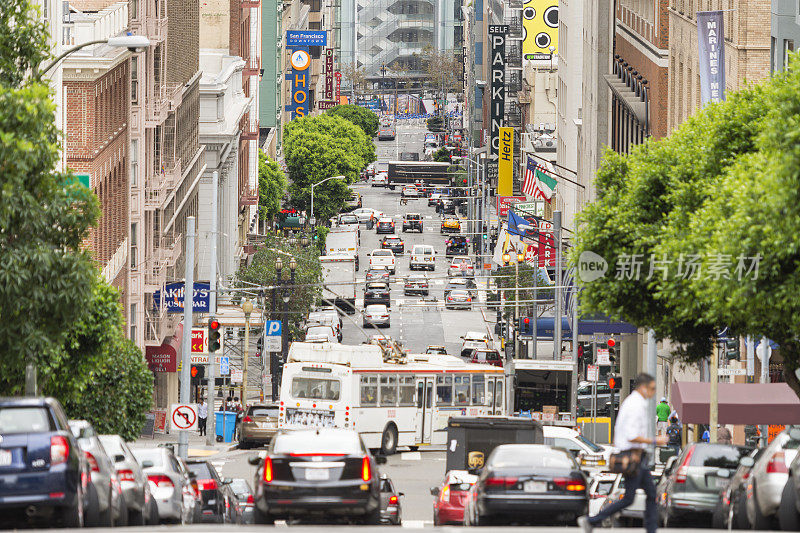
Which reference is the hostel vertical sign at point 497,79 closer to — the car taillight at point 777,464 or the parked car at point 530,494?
the parked car at point 530,494

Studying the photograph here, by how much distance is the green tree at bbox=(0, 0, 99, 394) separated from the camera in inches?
819

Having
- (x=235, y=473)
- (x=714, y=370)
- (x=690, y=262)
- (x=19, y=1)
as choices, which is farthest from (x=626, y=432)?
(x=235, y=473)

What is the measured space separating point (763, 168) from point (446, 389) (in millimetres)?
26963

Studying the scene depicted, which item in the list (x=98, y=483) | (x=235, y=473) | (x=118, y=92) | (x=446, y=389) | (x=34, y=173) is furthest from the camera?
(x=118, y=92)

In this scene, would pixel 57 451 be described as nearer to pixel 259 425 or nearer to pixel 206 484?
pixel 206 484

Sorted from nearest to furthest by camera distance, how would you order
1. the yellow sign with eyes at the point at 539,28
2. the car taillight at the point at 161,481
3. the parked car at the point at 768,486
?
the parked car at the point at 768,486 → the car taillight at the point at 161,481 → the yellow sign with eyes at the point at 539,28

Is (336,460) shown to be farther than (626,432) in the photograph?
Yes

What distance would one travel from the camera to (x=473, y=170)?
534ft

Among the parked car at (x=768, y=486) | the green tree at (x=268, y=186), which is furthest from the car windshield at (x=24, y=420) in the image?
the green tree at (x=268, y=186)

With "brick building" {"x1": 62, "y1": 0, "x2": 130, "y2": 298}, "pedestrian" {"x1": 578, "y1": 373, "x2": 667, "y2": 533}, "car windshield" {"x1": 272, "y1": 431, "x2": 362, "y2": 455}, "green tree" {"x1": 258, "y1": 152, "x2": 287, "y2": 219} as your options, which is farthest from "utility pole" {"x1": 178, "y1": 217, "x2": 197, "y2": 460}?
"green tree" {"x1": 258, "y1": 152, "x2": 287, "y2": 219}

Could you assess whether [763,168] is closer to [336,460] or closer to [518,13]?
[336,460]

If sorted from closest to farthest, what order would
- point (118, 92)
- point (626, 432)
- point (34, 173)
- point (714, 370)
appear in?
point (626, 432), point (34, 173), point (714, 370), point (118, 92)

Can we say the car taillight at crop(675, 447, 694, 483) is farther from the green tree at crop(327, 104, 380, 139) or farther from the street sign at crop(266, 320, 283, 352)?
the green tree at crop(327, 104, 380, 139)

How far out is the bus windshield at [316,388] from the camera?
45594 millimetres
